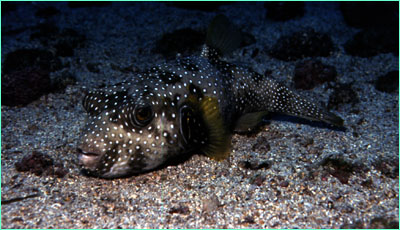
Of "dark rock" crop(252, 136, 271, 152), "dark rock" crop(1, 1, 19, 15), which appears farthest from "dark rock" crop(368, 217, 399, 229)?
"dark rock" crop(1, 1, 19, 15)

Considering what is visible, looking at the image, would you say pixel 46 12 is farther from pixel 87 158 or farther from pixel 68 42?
pixel 87 158

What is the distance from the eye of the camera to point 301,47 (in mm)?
8414

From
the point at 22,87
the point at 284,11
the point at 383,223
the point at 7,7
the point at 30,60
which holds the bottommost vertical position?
the point at 383,223

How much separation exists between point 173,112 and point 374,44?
7.12 meters

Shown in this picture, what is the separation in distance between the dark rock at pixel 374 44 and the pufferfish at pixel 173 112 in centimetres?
408

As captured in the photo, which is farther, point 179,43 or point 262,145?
point 179,43

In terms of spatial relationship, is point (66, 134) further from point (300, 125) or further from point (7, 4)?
point (7, 4)

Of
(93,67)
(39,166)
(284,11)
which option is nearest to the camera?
(39,166)

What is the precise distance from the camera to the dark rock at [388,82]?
6766 millimetres

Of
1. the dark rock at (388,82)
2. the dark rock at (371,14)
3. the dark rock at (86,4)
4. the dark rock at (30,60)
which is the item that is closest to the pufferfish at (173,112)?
the dark rock at (388,82)

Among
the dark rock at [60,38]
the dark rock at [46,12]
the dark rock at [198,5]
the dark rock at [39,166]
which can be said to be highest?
the dark rock at [198,5]

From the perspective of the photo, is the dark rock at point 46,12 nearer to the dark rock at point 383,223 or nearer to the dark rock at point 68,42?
the dark rock at point 68,42

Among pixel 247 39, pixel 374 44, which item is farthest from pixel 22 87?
pixel 374 44

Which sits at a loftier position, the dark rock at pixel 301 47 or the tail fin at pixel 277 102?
the dark rock at pixel 301 47
